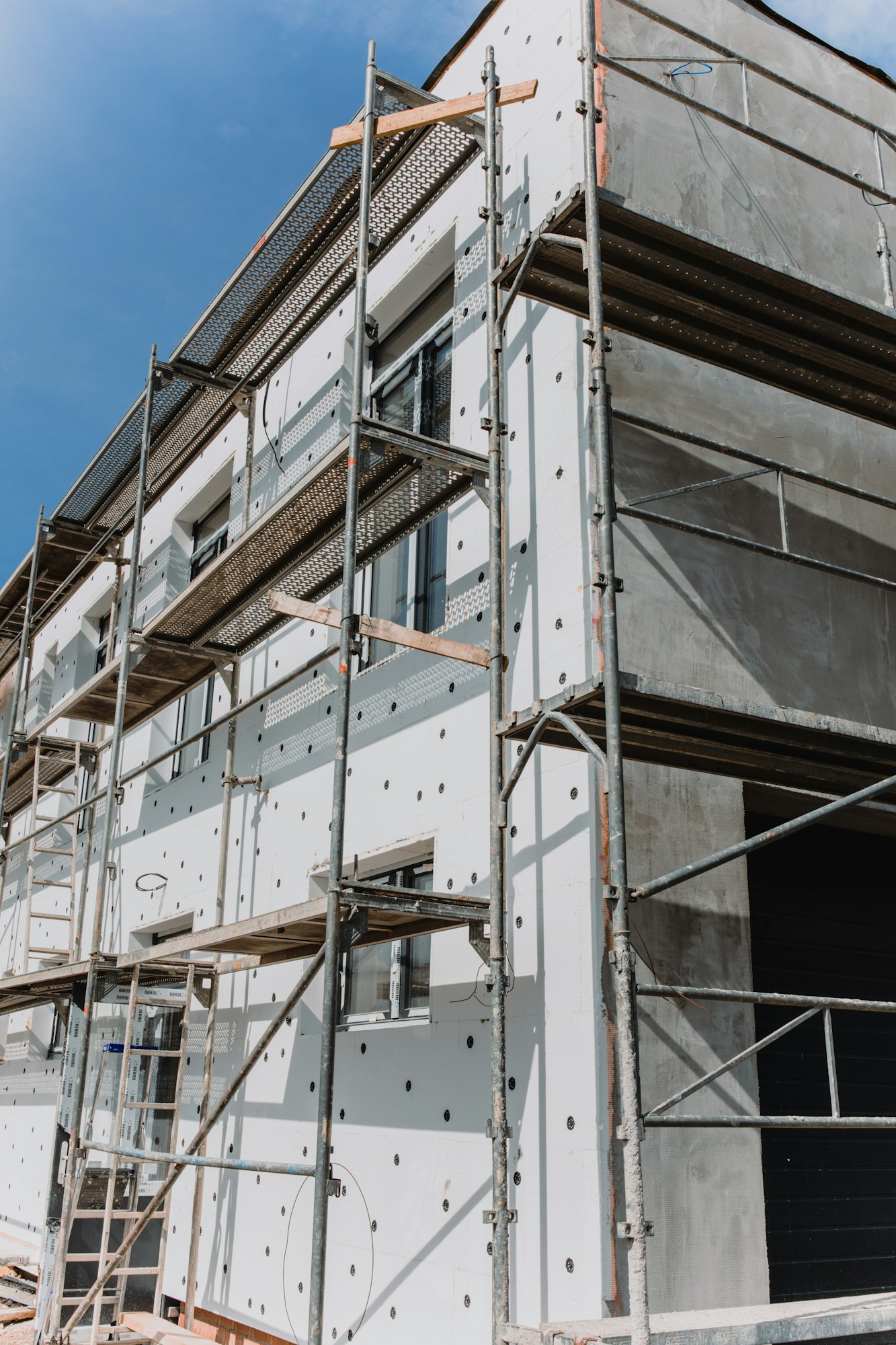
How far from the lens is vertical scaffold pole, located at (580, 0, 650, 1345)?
3.54 m

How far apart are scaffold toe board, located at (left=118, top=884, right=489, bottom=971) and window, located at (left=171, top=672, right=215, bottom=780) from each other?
2.91m

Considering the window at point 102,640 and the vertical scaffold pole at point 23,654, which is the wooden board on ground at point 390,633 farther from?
the window at point 102,640

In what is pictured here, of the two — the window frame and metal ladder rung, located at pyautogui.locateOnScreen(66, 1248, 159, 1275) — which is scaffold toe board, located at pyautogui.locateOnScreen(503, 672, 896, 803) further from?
the window frame

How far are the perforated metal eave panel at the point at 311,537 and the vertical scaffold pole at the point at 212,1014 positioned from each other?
69 centimetres

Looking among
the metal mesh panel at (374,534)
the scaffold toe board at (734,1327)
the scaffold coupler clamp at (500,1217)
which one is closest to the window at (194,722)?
the metal mesh panel at (374,534)

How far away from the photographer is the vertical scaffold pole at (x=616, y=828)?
11.6ft

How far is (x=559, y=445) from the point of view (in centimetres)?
590

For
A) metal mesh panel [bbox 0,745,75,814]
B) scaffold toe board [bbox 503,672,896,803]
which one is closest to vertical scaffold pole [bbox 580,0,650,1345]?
scaffold toe board [bbox 503,672,896,803]

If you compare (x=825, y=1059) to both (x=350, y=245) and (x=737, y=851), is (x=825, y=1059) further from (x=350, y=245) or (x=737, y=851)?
(x=350, y=245)

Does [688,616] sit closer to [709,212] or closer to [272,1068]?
[709,212]

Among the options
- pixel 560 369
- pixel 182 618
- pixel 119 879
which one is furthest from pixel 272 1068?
pixel 560 369

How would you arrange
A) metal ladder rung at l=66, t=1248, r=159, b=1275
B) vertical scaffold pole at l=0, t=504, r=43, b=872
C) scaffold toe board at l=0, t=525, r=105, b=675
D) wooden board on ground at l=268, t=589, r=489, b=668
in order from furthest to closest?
scaffold toe board at l=0, t=525, r=105, b=675
vertical scaffold pole at l=0, t=504, r=43, b=872
metal ladder rung at l=66, t=1248, r=159, b=1275
wooden board on ground at l=268, t=589, r=489, b=668

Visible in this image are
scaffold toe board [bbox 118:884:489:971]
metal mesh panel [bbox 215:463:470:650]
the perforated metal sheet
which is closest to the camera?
scaffold toe board [bbox 118:884:489:971]

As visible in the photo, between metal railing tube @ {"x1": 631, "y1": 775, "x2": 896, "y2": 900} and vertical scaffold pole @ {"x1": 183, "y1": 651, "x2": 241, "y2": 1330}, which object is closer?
metal railing tube @ {"x1": 631, "y1": 775, "x2": 896, "y2": 900}
